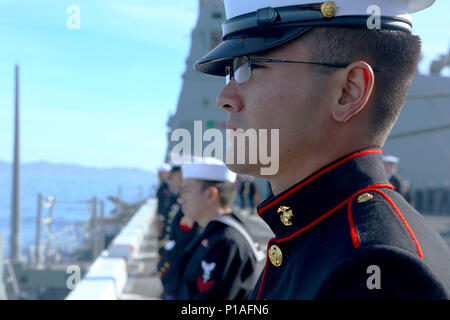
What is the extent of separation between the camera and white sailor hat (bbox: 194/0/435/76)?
108 cm

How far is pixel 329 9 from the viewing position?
1.06m

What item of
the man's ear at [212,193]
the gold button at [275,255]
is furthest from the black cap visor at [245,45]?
the man's ear at [212,193]

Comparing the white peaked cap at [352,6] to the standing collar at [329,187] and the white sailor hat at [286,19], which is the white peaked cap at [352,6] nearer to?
the white sailor hat at [286,19]

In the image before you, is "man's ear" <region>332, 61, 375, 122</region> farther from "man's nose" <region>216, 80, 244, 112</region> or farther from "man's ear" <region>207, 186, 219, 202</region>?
"man's ear" <region>207, 186, 219, 202</region>

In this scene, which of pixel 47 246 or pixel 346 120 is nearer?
pixel 346 120

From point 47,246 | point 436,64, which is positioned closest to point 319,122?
point 47,246

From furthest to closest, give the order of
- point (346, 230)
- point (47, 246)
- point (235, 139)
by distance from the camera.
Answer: point (47, 246)
point (235, 139)
point (346, 230)

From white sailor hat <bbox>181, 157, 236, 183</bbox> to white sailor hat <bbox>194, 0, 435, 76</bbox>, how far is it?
2.40m

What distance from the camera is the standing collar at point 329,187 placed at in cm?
104

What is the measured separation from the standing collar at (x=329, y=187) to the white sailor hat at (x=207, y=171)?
2.47 meters

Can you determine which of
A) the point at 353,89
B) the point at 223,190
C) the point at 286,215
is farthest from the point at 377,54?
the point at 223,190

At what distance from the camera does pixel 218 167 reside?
12.4ft

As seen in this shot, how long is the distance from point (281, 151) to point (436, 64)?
33.4 meters
